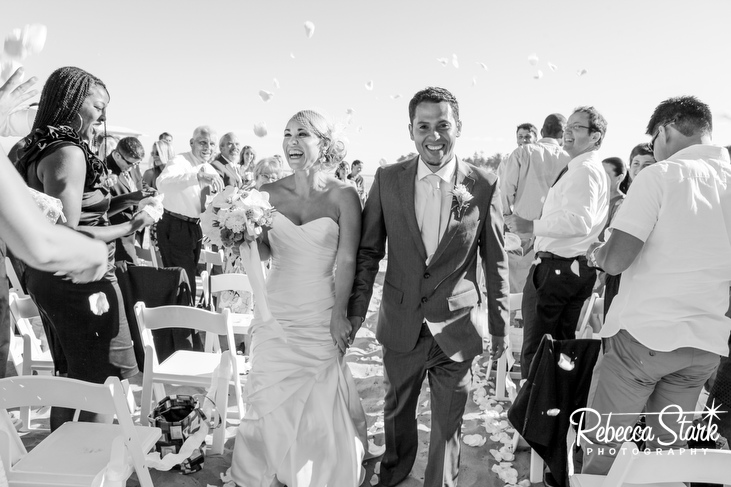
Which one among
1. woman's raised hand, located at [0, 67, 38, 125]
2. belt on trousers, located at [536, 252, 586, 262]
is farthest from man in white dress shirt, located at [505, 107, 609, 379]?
woman's raised hand, located at [0, 67, 38, 125]

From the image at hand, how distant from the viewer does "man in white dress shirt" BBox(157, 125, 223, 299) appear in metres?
6.49

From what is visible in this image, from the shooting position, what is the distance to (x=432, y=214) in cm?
285

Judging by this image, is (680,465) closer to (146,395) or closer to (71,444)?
(71,444)

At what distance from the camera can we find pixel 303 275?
3285 millimetres

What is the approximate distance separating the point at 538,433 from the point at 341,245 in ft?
5.79

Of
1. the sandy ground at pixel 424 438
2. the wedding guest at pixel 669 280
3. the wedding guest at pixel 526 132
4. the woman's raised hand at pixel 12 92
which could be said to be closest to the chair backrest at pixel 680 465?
the wedding guest at pixel 669 280

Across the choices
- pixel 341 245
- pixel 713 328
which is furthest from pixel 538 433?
pixel 341 245

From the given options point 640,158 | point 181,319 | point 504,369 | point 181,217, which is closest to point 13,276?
point 181,217

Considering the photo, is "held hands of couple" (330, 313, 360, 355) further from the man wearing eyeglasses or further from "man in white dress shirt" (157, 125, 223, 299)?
"man in white dress shirt" (157, 125, 223, 299)

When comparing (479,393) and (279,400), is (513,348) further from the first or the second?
(279,400)

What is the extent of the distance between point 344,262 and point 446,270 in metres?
0.73

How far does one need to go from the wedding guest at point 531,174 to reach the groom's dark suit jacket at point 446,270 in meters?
3.87

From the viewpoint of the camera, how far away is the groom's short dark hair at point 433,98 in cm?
276

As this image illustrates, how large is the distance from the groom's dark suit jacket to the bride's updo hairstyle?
22.4 inches
